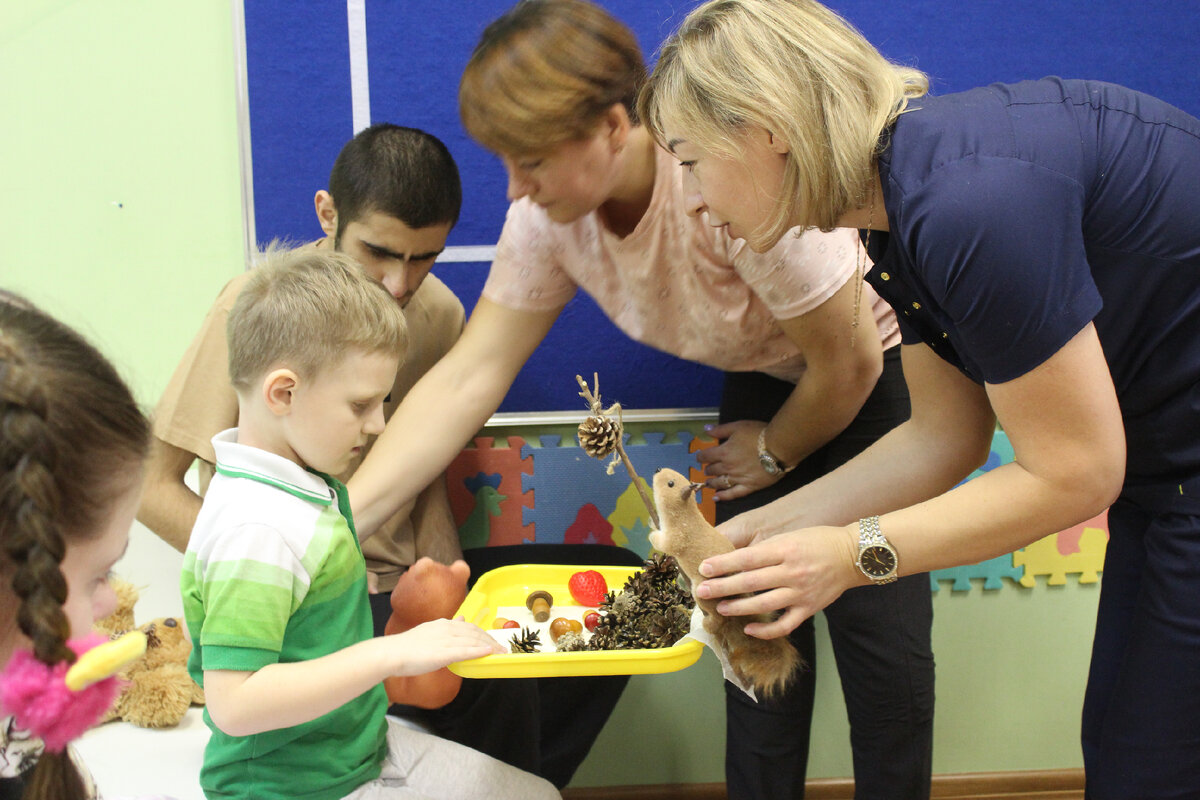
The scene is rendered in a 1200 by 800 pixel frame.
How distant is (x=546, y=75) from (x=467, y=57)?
21.9 inches

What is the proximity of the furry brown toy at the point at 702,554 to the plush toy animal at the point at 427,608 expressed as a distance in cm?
30

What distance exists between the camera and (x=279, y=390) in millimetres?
978

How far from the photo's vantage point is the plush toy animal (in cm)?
116

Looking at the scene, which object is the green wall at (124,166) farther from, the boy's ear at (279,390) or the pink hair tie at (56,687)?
the pink hair tie at (56,687)

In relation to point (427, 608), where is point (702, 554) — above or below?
above

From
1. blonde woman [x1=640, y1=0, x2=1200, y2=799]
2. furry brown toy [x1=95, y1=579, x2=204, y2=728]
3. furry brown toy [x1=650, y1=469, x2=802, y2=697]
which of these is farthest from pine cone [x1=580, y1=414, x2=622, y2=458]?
furry brown toy [x1=95, y1=579, x2=204, y2=728]

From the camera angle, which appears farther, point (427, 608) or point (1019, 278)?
point (427, 608)

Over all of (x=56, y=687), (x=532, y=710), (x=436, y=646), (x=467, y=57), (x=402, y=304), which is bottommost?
(x=532, y=710)

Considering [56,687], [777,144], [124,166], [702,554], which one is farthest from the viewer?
[124,166]

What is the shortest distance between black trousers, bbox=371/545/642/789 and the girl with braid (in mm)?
781

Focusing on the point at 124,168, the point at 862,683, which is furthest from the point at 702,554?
the point at 124,168

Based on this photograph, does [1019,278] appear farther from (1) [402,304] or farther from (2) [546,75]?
(1) [402,304]

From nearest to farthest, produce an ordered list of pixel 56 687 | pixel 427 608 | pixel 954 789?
pixel 56 687 < pixel 427 608 < pixel 954 789

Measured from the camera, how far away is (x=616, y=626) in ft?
3.71
